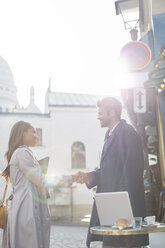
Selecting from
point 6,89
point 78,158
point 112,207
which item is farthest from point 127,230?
point 6,89

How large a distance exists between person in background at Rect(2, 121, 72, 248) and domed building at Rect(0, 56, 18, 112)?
58.5m

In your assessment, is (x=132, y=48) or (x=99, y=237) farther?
(x=132, y=48)

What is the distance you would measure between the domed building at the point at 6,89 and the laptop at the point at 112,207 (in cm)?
5961

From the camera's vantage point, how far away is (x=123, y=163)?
3246mm

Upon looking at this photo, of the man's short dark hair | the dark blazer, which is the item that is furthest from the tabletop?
the man's short dark hair

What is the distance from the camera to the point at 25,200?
12.2 ft

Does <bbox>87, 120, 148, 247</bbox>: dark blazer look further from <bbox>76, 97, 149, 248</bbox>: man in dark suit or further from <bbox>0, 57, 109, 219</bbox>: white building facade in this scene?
<bbox>0, 57, 109, 219</bbox>: white building facade

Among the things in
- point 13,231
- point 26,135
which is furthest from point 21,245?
point 26,135

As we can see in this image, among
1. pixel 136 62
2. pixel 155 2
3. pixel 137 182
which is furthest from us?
pixel 155 2

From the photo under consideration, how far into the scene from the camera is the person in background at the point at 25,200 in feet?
11.9

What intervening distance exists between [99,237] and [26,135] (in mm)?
1389

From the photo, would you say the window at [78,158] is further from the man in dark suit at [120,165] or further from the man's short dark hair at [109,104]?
the man's short dark hair at [109,104]

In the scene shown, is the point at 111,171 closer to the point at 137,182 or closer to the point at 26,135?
the point at 137,182

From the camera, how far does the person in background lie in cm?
364
